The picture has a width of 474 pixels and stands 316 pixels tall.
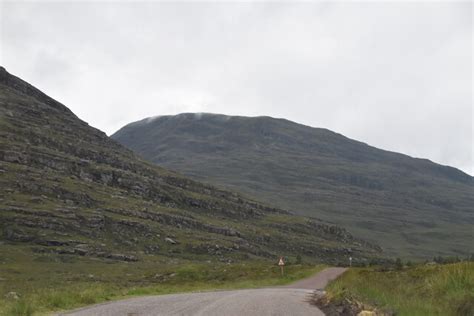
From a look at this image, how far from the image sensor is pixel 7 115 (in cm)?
16675

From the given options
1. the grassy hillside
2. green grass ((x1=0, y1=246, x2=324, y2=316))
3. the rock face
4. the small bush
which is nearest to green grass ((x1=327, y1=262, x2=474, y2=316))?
the small bush

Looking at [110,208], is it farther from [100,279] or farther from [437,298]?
[437,298]

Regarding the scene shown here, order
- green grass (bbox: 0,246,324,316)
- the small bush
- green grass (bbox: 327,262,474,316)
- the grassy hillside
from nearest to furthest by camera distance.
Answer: green grass (bbox: 327,262,474,316)
the small bush
green grass (bbox: 0,246,324,316)
the grassy hillside

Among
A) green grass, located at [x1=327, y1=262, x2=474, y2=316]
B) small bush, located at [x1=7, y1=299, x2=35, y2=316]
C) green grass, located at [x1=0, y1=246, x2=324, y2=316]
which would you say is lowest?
green grass, located at [x1=0, y1=246, x2=324, y2=316]

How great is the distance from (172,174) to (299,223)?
171 feet

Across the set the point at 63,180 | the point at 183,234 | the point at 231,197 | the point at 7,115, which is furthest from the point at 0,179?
the point at 231,197

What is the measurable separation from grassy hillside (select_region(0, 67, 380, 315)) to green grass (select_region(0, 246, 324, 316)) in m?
0.25

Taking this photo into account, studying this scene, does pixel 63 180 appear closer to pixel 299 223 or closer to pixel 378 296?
pixel 299 223

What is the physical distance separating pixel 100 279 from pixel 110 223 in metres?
51.7

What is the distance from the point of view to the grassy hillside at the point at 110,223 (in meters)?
72.9

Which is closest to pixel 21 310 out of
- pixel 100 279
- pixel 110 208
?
pixel 100 279

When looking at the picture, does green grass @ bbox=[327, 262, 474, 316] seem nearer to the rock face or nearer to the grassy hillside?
the grassy hillside

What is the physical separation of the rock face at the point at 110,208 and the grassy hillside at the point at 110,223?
1.02ft

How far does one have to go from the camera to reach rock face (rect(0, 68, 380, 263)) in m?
104
